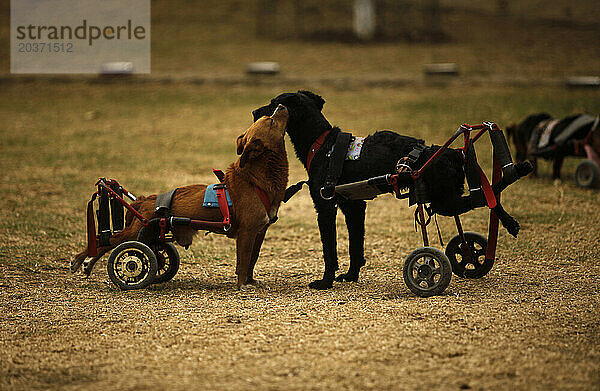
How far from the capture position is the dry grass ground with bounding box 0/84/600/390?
4770 millimetres

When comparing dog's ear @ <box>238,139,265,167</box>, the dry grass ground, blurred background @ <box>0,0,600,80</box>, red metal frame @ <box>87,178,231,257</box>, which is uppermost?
blurred background @ <box>0,0,600,80</box>

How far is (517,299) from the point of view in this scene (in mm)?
6301

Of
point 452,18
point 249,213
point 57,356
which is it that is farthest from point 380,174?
point 452,18

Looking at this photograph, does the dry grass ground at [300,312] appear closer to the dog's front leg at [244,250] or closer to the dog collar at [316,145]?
the dog's front leg at [244,250]

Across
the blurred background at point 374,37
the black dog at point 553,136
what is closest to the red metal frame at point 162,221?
the black dog at point 553,136

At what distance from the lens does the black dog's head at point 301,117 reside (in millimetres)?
6805

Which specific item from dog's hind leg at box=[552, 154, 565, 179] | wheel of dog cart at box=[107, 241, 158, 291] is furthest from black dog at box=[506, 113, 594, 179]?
wheel of dog cart at box=[107, 241, 158, 291]

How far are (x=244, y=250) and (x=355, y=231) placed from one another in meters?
1.09

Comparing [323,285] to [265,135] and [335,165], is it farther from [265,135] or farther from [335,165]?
[265,135]

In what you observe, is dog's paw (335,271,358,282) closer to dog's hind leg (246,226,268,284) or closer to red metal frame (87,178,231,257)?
dog's hind leg (246,226,268,284)

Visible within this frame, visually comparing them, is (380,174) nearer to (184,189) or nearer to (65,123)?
(184,189)

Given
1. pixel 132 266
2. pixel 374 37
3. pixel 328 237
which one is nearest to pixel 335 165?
pixel 328 237

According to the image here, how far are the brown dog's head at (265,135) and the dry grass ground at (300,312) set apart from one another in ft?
4.11

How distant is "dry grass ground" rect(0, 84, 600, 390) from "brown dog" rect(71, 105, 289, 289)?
0.51 meters
